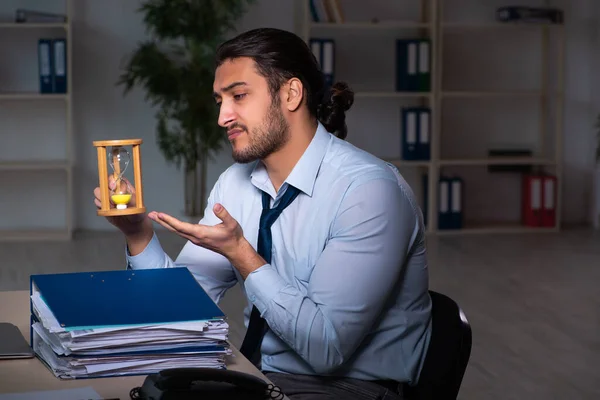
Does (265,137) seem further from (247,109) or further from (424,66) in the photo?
(424,66)

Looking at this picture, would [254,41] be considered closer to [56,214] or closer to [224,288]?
[224,288]

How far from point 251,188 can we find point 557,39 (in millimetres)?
5257

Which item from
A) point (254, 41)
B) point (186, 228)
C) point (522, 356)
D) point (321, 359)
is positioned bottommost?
point (522, 356)

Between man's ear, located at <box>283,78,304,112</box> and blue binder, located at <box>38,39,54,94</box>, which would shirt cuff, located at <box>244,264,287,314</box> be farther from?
blue binder, located at <box>38,39,54,94</box>

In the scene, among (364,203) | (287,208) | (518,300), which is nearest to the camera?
(364,203)

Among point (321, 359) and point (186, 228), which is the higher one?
point (186, 228)

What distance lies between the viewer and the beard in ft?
6.21

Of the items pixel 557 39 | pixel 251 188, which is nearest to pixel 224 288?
pixel 251 188

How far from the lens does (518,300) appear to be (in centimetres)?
461

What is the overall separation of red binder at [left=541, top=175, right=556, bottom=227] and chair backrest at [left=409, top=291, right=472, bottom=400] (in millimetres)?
4967

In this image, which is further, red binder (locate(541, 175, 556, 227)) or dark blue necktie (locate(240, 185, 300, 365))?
red binder (locate(541, 175, 556, 227))

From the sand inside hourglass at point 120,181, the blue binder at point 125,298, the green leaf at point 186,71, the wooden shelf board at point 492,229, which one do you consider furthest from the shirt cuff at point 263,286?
the wooden shelf board at point 492,229

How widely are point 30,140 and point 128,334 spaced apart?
5.29 metres

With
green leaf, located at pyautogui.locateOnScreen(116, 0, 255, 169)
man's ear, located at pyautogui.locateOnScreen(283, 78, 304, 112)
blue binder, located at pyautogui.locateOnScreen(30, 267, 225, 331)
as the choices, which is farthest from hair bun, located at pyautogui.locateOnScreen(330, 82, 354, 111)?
green leaf, located at pyautogui.locateOnScreen(116, 0, 255, 169)
